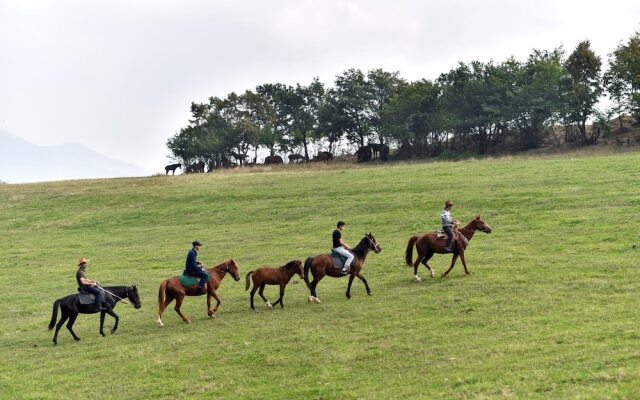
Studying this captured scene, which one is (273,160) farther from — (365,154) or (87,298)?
(87,298)

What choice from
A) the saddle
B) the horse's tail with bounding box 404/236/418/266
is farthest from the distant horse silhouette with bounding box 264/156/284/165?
the saddle

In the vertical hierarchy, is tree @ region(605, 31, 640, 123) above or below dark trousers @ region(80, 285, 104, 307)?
above

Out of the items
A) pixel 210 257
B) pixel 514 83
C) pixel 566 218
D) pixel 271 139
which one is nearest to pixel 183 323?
pixel 210 257

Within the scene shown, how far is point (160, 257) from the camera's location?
31.1 metres

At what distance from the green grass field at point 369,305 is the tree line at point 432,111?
25134 mm

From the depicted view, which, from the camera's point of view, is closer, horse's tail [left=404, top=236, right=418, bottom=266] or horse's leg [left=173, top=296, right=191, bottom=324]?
horse's leg [left=173, top=296, right=191, bottom=324]

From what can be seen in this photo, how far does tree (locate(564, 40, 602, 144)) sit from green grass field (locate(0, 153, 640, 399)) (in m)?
24.0

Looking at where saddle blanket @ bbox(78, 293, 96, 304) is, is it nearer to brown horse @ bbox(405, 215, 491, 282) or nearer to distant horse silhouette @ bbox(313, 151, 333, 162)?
brown horse @ bbox(405, 215, 491, 282)

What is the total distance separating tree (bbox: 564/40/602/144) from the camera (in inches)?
2564

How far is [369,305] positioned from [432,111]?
58.8 m

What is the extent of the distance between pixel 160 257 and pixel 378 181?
68.2 ft

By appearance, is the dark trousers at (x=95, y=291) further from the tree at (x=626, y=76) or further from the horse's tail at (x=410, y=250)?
the tree at (x=626, y=76)

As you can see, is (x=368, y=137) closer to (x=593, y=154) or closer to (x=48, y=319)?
(x=593, y=154)

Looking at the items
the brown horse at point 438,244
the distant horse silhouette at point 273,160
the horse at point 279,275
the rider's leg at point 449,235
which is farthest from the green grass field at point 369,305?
the distant horse silhouette at point 273,160
